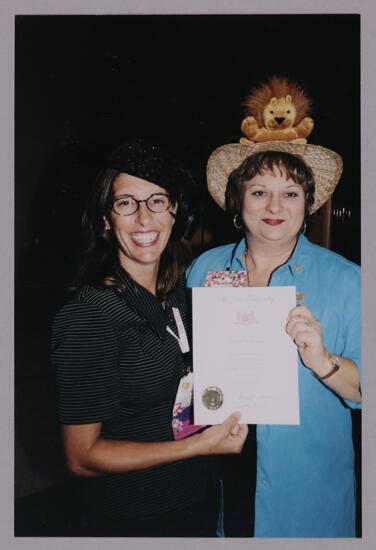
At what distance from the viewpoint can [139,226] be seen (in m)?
1.57

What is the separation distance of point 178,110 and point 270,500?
2.06 metres

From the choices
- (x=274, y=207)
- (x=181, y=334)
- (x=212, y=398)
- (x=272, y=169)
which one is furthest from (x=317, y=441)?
(x=272, y=169)

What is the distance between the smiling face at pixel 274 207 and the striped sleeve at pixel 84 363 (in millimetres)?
779

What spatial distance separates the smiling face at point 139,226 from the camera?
5.11ft

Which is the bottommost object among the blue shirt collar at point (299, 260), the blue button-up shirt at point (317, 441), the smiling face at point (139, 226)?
the blue button-up shirt at point (317, 441)

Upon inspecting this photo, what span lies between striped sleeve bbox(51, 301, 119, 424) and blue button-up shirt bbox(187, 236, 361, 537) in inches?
29.2

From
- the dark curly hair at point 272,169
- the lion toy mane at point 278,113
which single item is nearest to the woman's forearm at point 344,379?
the dark curly hair at point 272,169

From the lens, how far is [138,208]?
156 cm

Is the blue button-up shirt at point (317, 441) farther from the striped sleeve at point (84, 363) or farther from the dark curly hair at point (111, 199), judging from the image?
the striped sleeve at point (84, 363)

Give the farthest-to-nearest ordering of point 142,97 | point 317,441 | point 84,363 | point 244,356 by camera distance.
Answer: point 142,97 < point 317,441 < point 244,356 < point 84,363

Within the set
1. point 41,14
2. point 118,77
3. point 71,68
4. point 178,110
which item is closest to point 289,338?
point 178,110

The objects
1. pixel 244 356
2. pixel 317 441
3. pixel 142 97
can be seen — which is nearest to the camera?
pixel 244 356

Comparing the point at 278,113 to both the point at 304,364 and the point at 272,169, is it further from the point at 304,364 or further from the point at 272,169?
the point at 304,364

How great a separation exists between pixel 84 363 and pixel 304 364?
3.03 ft
